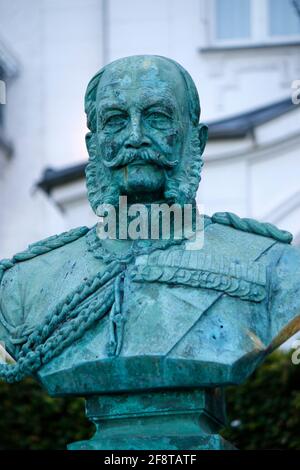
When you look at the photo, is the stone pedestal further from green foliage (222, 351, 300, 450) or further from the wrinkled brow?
green foliage (222, 351, 300, 450)

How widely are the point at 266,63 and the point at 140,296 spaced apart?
617 inches

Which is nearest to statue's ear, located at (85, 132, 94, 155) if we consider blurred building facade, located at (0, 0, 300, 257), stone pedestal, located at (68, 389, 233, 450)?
stone pedestal, located at (68, 389, 233, 450)

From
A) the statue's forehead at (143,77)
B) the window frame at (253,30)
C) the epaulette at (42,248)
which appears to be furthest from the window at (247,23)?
the statue's forehead at (143,77)

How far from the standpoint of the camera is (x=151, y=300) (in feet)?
28.0

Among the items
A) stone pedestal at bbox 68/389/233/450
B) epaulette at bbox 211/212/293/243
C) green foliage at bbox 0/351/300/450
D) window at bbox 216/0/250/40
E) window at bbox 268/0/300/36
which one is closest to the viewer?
stone pedestal at bbox 68/389/233/450

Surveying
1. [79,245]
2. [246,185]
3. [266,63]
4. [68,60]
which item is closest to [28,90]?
[68,60]

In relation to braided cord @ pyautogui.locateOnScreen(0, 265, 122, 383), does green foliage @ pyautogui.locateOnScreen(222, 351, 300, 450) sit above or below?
above

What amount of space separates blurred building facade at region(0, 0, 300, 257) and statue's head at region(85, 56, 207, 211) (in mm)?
11146

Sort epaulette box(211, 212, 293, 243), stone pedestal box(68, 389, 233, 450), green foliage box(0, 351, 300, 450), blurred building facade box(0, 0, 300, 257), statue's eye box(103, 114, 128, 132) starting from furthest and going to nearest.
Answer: blurred building facade box(0, 0, 300, 257), green foliage box(0, 351, 300, 450), epaulette box(211, 212, 293, 243), statue's eye box(103, 114, 128, 132), stone pedestal box(68, 389, 233, 450)

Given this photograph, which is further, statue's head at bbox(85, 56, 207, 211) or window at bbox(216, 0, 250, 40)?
window at bbox(216, 0, 250, 40)

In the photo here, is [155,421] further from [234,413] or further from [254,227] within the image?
[234,413]

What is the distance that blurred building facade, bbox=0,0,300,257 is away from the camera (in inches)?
826

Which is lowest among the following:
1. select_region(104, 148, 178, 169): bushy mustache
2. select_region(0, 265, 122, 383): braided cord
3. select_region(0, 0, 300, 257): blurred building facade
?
select_region(0, 265, 122, 383): braided cord

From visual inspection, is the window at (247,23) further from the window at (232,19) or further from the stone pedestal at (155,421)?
the stone pedestal at (155,421)
